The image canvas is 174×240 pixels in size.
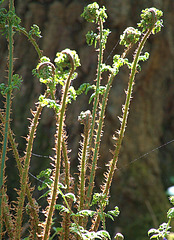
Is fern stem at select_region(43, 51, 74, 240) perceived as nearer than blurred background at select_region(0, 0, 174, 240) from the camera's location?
Yes

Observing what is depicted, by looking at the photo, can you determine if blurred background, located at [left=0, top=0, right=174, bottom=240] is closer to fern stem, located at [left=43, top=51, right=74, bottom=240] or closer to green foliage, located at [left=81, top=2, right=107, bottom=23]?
green foliage, located at [left=81, top=2, right=107, bottom=23]

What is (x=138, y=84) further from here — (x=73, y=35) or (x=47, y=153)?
(x=47, y=153)

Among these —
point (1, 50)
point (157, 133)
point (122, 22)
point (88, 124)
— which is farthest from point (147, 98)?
point (88, 124)

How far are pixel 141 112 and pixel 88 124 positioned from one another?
6.93 ft

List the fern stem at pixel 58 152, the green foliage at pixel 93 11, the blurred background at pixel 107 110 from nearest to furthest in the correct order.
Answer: the fern stem at pixel 58 152
the green foliage at pixel 93 11
the blurred background at pixel 107 110

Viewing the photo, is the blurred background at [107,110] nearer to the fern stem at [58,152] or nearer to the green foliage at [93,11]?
the green foliage at [93,11]

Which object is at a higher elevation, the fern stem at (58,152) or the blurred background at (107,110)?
the blurred background at (107,110)

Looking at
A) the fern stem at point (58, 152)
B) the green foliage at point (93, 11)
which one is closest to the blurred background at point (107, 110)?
the green foliage at point (93, 11)

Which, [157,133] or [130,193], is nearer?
[130,193]

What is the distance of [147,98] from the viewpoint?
11.5 feet

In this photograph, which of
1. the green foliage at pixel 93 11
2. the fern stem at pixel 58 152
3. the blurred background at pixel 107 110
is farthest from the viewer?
the blurred background at pixel 107 110

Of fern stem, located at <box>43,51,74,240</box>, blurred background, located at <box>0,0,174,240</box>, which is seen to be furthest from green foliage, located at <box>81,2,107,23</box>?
blurred background, located at <box>0,0,174,240</box>

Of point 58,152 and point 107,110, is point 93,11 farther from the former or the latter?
point 107,110

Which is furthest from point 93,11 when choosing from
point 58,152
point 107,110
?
point 107,110
